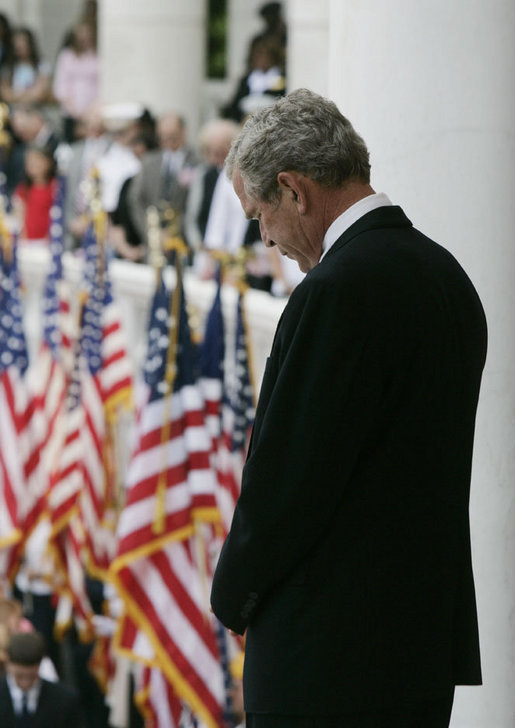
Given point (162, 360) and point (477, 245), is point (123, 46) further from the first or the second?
point (477, 245)

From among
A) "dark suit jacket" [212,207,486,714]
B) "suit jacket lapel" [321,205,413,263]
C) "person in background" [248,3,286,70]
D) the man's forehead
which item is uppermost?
the man's forehead

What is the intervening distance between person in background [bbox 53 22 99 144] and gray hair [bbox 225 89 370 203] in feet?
54.8

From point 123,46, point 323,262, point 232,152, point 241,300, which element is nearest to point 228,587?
point 323,262

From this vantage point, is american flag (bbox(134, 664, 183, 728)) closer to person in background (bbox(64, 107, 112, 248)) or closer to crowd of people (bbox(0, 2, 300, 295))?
crowd of people (bbox(0, 2, 300, 295))

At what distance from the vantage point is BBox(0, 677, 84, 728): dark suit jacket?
31.1 feet

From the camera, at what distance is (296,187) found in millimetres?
3307

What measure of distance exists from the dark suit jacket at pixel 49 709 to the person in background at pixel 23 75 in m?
10.7

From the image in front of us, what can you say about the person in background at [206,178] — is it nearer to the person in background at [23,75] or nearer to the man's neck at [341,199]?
the person in background at [23,75]

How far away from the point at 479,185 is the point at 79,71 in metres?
16.2

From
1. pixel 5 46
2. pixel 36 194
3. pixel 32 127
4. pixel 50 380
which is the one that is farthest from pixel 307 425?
pixel 5 46

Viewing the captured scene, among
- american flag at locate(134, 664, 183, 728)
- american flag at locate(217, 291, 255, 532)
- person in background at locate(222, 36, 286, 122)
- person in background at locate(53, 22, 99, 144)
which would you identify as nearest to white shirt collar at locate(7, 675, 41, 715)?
american flag at locate(134, 664, 183, 728)

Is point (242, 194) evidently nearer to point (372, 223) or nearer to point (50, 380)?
point (372, 223)

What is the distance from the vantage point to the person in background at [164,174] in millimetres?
13000

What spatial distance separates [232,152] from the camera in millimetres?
3422
